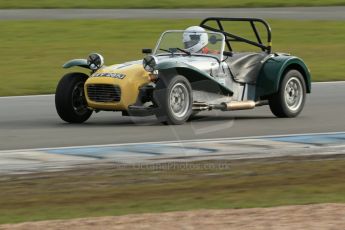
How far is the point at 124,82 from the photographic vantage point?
12516mm

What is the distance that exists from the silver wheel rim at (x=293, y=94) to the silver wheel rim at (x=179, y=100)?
1.82m

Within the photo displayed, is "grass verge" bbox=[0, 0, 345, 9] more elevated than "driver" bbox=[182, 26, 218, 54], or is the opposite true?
"driver" bbox=[182, 26, 218, 54]

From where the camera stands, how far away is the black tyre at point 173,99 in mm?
12406

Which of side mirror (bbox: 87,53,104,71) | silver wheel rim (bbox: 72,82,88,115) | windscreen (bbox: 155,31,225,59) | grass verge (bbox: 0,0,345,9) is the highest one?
windscreen (bbox: 155,31,225,59)

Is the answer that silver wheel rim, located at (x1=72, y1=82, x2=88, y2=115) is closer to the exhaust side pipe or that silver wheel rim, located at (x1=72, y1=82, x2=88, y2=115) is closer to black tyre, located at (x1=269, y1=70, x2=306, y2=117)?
the exhaust side pipe

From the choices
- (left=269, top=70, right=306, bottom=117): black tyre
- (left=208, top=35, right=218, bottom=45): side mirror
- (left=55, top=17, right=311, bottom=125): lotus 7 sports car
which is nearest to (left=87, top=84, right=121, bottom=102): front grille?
(left=55, top=17, right=311, bottom=125): lotus 7 sports car

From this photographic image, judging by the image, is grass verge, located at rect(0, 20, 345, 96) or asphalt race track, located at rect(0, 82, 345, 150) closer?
asphalt race track, located at rect(0, 82, 345, 150)

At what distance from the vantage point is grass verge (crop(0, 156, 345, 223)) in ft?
25.9

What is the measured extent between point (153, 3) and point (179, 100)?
25.4 m

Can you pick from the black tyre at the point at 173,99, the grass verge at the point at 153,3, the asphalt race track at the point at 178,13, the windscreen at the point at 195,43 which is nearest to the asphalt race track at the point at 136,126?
the black tyre at the point at 173,99

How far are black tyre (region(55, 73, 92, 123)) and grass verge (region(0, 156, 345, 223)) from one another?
3.45 m

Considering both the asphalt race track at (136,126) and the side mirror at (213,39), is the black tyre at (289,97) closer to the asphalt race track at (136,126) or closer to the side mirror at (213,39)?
the asphalt race track at (136,126)

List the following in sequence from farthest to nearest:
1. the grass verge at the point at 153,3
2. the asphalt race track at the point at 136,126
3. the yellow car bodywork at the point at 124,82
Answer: the grass verge at the point at 153,3 → the yellow car bodywork at the point at 124,82 → the asphalt race track at the point at 136,126

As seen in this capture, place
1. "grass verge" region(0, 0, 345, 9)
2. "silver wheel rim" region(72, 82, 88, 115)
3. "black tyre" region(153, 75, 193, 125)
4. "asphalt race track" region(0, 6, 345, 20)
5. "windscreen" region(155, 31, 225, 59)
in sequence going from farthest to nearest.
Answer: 1. "grass verge" region(0, 0, 345, 9)
2. "asphalt race track" region(0, 6, 345, 20)
3. "windscreen" region(155, 31, 225, 59)
4. "silver wheel rim" region(72, 82, 88, 115)
5. "black tyre" region(153, 75, 193, 125)
